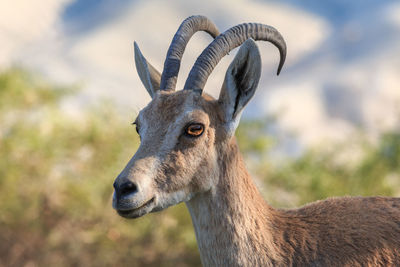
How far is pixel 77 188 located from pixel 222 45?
46.5 ft

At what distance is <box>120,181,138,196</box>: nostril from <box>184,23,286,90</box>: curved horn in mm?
1292

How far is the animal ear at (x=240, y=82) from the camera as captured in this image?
459cm

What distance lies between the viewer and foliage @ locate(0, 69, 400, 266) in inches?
698

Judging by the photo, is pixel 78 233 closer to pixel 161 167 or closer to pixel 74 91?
pixel 74 91

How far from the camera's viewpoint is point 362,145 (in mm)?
18250

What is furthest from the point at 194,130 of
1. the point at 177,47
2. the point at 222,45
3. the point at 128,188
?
the point at 177,47

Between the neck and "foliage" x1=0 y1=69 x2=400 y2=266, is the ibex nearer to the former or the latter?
the neck

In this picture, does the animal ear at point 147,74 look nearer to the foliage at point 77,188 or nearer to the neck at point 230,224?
the neck at point 230,224

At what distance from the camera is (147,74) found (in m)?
5.48

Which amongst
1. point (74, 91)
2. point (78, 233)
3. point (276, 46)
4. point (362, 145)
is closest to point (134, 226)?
point (78, 233)

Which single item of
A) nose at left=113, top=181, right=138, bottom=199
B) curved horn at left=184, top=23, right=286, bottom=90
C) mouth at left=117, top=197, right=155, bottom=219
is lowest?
mouth at left=117, top=197, right=155, bottom=219

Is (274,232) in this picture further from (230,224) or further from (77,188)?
(77,188)

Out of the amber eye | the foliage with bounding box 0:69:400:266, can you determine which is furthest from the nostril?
the foliage with bounding box 0:69:400:266

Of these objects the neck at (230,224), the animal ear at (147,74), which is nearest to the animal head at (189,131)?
the neck at (230,224)
